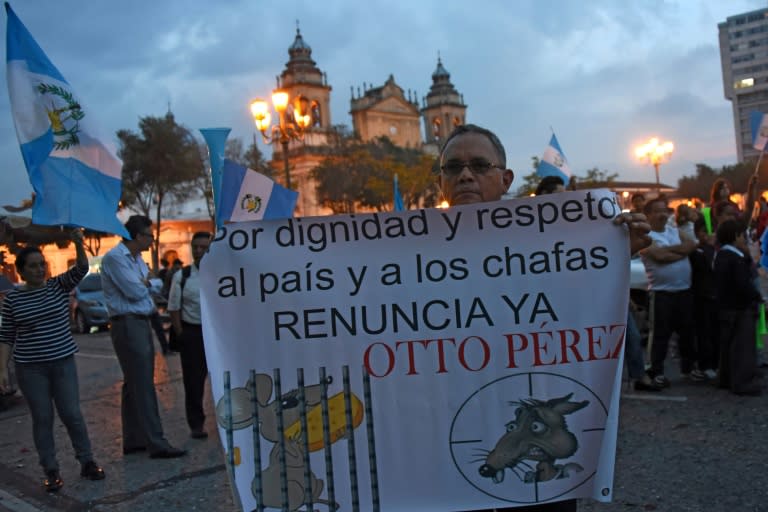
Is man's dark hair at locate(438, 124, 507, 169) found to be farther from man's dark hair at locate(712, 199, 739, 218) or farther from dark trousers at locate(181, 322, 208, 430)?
man's dark hair at locate(712, 199, 739, 218)

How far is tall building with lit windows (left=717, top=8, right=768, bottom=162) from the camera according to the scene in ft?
464

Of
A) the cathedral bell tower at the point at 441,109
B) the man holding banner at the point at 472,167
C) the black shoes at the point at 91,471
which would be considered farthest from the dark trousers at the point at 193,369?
the cathedral bell tower at the point at 441,109

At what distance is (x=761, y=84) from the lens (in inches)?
5581

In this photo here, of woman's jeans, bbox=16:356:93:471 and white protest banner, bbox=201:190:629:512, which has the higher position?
white protest banner, bbox=201:190:629:512

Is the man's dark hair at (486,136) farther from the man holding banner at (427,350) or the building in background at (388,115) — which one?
the building in background at (388,115)

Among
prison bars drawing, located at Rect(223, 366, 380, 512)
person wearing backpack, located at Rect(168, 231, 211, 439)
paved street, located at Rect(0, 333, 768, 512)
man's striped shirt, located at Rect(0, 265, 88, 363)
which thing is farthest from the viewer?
person wearing backpack, located at Rect(168, 231, 211, 439)

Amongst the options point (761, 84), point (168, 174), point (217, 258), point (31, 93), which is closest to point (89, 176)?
point (31, 93)

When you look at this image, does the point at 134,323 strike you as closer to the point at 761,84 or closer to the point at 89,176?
the point at 89,176

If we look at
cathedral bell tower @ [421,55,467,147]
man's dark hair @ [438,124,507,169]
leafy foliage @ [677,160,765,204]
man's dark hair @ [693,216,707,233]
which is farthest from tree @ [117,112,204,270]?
cathedral bell tower @ [421,55,467,147]

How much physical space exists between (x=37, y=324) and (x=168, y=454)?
1678 mm

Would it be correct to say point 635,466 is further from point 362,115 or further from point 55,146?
point 362,115

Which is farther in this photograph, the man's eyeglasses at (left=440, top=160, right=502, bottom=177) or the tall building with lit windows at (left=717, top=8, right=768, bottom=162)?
the tall building with lit windows at (left=717, top=8, right=768, bottom=162)

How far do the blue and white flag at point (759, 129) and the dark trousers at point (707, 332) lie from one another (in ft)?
10.1

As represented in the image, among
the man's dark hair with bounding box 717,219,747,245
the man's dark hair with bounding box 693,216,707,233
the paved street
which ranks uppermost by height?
the man's dark hair with bounding box 693,216,707,233
